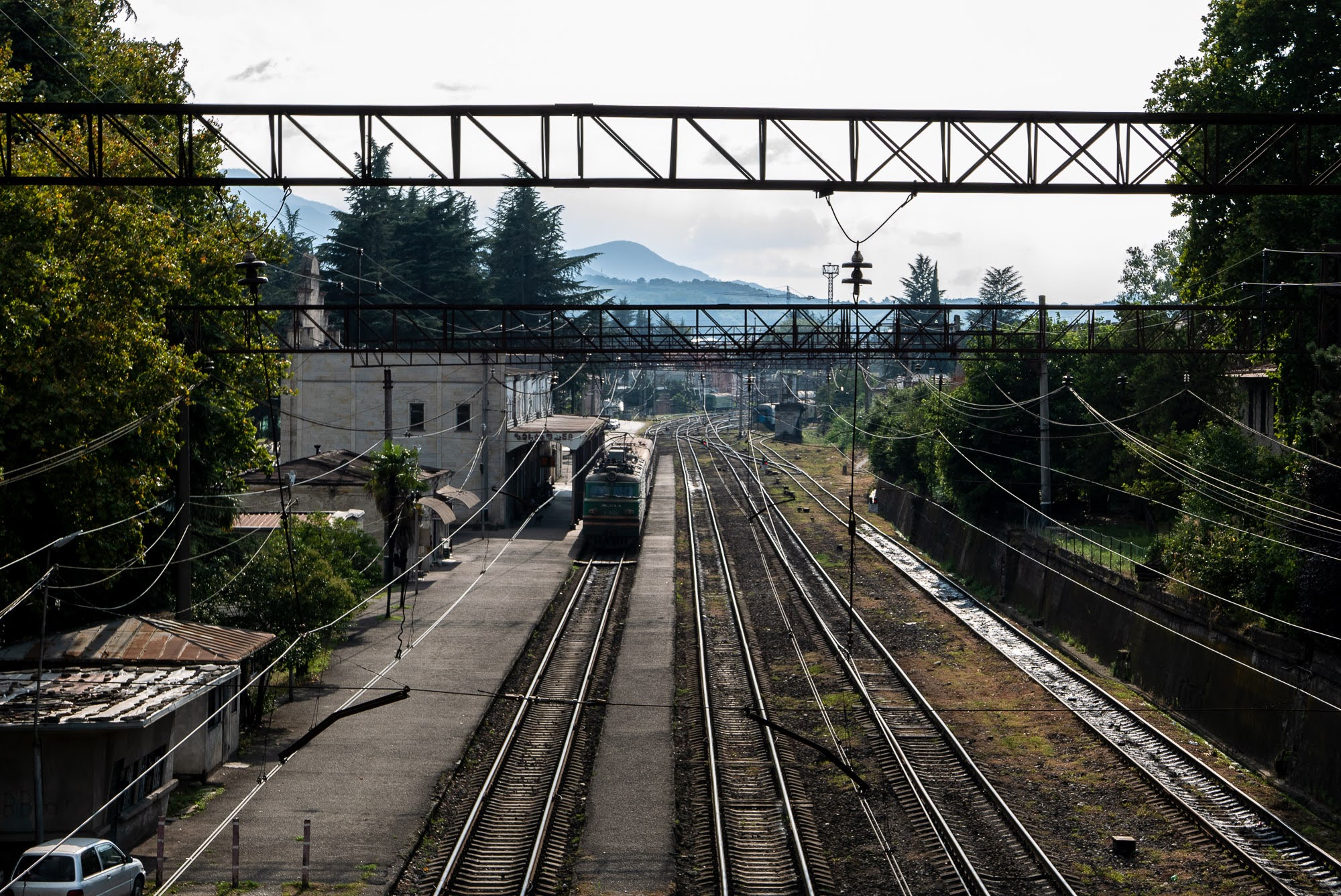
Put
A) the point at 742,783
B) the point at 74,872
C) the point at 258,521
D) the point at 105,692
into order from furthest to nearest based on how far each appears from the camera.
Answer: the point at 258,521 → the point at 742,783 → the point at 105,692 → the point at 74,872

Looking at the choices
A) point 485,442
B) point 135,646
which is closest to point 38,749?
point 135,646

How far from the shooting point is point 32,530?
2011cm

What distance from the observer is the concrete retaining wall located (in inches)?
784

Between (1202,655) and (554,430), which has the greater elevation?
(554,430)

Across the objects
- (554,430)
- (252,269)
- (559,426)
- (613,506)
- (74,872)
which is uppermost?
(252,269)

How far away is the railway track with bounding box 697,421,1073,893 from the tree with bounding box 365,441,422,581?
11823 millimetres

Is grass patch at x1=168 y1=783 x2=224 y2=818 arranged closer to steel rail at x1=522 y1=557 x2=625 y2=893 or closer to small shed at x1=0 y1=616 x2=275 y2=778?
small shed at x1=0 y1=616 x2=275 y2=778

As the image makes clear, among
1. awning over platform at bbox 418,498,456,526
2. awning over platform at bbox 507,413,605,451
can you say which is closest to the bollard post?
awning over platform at bbox 418,498,456,526

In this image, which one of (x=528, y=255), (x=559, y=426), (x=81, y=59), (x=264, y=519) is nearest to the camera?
(x=81, y=59)

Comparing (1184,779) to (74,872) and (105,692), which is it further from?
(105,692)

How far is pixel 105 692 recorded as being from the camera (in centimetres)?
1748

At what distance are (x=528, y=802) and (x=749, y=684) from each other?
858 centimetres

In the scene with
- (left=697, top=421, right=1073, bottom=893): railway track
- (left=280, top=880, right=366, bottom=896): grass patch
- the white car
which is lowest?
(left=697, top=421, right=1073, bottom=893): railway track

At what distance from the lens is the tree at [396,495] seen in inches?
1339
